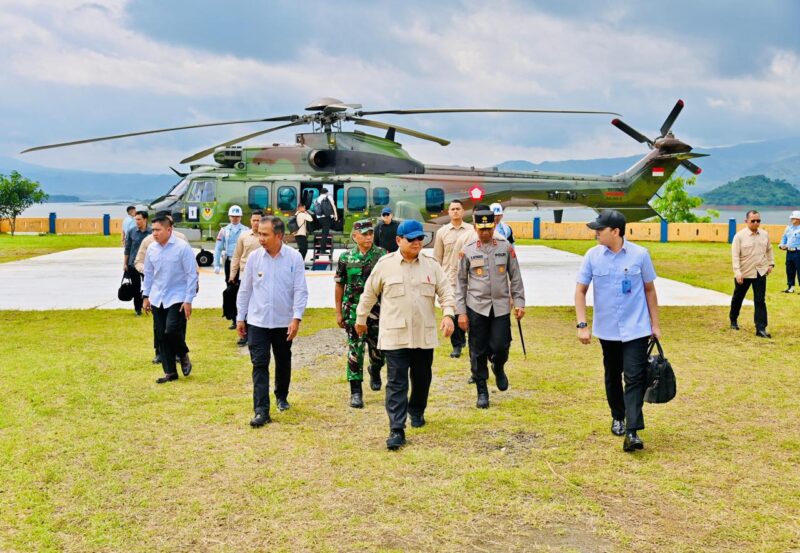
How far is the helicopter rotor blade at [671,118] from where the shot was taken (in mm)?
21078

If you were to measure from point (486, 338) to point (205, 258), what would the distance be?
14845 mm

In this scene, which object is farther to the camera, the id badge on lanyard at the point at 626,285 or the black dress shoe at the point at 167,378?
the black dress shoe at the point at 167,378

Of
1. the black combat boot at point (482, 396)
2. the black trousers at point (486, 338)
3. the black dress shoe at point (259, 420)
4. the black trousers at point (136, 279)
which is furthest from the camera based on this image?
the black trousers at point (136, 279)

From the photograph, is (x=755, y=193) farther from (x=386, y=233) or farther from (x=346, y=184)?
(x=386, y=233)

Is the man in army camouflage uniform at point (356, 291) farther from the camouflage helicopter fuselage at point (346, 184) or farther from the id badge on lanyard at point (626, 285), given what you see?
the camouflage helicopter fuselage at point (346, 184)

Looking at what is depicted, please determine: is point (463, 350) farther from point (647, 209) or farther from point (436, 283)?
point (647, 209)

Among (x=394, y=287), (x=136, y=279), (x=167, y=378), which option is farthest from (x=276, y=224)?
(x=136, y=279)

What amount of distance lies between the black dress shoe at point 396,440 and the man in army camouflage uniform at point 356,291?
1.23 metres

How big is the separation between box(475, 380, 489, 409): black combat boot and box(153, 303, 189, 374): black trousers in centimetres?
328

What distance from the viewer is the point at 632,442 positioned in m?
5.67

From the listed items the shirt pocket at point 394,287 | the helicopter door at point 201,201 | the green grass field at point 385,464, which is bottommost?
the green grass field at point 385,464

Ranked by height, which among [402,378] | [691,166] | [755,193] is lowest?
[402,378]

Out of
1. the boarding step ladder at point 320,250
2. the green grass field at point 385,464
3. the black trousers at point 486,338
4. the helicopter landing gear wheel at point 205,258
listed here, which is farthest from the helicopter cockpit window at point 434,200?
the black trousers at point 486,338

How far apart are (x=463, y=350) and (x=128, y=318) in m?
5.82
